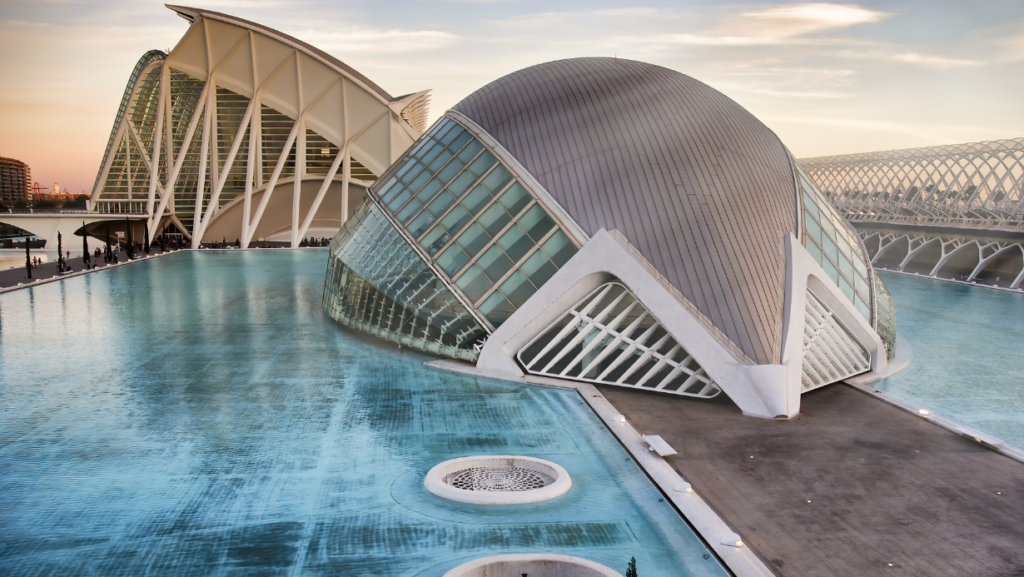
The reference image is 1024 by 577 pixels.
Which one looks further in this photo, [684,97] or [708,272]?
[684,97]

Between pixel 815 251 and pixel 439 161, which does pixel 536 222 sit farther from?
pixel 815 251

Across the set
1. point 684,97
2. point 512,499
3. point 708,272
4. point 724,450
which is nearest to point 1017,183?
point 684,97

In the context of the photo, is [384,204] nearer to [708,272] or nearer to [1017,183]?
[708,272]

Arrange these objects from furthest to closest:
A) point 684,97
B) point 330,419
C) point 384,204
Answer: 1. point 384,204
2. point 684,97
3. point 330,419

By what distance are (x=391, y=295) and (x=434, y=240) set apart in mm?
2140

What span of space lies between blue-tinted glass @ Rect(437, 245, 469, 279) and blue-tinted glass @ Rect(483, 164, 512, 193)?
1861mm

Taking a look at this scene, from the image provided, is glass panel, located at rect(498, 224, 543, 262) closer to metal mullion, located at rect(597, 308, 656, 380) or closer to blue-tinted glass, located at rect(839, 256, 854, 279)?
metal mullion, located at rect(597, 308, 656, 380)

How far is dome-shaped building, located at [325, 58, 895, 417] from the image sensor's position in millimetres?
16344

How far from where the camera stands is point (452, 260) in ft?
63.9

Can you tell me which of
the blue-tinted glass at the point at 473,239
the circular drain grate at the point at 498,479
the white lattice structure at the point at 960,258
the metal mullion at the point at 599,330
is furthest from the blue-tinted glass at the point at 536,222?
the white lattice structure at the point at 960,258

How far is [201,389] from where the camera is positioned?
16.6 m

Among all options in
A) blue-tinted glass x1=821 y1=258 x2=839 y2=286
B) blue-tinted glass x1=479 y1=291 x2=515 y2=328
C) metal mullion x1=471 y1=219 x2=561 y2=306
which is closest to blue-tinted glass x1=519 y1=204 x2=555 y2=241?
metal mullion x1=471 y1=219 x2=561 y2=306

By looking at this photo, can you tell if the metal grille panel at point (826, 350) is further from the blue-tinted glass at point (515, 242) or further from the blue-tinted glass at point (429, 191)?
the blue-tinted glass at point (429, 191)

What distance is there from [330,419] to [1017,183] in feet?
205
